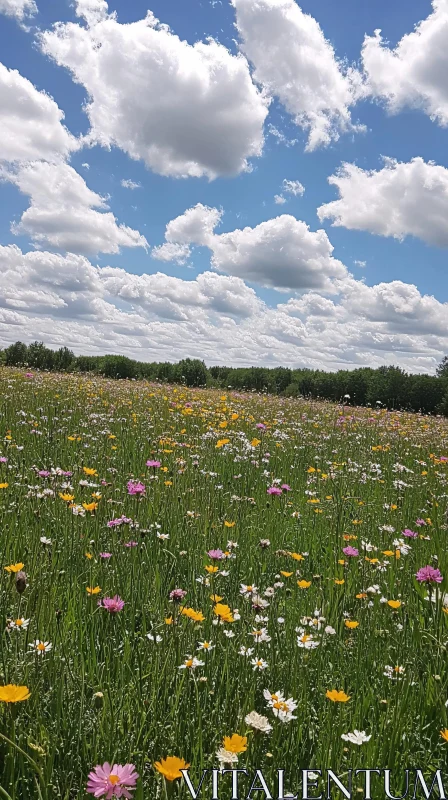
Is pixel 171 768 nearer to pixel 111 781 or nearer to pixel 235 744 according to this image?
pixel 111 781

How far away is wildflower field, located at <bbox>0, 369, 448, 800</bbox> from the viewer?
1.45 meters

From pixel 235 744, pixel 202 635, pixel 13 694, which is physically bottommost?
pixel 202 635

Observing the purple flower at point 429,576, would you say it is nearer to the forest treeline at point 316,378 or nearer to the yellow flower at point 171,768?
the yellow flower at point 171,768

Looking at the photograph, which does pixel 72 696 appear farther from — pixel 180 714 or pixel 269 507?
pixel 269 507

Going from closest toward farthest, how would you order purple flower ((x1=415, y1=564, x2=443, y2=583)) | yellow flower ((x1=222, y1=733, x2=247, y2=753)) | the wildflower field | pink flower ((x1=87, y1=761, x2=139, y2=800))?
pink flower ((x1=87, y1=761, x2=139, y2=800)) → yellow flower ((x1=222, y1=733, x2=247, y2=753)) → the wildflower field → purple flower ((x1=415, y1=564, x2=443, y2=583))

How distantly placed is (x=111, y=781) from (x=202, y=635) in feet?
3.16

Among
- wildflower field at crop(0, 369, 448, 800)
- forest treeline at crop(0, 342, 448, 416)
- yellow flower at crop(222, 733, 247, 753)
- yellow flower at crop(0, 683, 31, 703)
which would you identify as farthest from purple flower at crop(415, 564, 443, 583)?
forest treeline at crop(0, 342, 448, 416)

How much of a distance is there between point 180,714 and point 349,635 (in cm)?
110

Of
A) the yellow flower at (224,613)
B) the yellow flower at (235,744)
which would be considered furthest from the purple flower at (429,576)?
the yellow flower at (235,744)

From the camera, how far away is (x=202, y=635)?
2027 mm

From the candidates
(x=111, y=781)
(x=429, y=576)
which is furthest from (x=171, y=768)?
(x=429, y=576)

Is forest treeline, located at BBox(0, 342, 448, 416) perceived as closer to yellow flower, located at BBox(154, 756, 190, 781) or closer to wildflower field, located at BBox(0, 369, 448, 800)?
wildflower field, located at BBox(0, 369, 448, 800)

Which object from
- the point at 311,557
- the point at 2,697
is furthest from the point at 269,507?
the point at 2,697

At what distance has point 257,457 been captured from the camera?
5.45 meters
